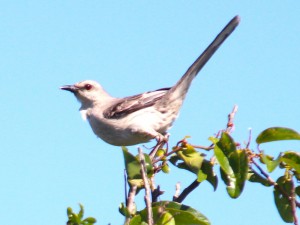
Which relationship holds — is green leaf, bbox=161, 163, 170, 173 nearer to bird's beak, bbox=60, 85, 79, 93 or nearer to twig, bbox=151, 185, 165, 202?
twig, bbox=151, 185, 165, 202

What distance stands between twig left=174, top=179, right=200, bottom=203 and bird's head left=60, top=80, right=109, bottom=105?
17.3ft

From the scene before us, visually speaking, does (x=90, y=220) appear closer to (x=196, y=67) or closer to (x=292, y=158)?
(x=292, y=158)

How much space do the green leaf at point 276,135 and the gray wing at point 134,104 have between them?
4158 millimetres

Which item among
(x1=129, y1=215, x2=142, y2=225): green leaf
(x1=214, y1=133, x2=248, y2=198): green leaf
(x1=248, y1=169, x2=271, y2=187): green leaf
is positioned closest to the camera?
(x1=129, y1=215, x2=142, y2=225): green leaf

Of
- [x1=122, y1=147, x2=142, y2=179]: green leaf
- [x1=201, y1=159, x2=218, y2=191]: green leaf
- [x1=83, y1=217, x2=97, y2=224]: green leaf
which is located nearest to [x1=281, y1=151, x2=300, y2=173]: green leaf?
[x1=201, y1=159, x2=218, y2=191]: green leaf

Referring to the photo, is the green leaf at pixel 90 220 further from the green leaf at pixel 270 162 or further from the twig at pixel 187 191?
the green leaf at pixel 270 162

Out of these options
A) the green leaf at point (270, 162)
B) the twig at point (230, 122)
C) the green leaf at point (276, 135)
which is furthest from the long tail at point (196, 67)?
the green leaf at point (270, 162)

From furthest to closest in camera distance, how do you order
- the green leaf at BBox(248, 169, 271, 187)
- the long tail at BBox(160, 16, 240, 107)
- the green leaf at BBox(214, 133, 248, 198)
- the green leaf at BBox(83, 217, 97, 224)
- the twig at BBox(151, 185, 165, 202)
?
1. the long tail at BBox(160, 16, 240, 107)
2. the twig at BBox(151, 185, 165, 202)
3. the green leaf at BBox(248, 169, 271, 187)
4. the green leaf at BBox(214, 133, 248, 198)
5. the green leaf at BBox(83, 217, 97, 224)

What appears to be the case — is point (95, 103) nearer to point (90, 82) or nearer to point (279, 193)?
point (90, 82)

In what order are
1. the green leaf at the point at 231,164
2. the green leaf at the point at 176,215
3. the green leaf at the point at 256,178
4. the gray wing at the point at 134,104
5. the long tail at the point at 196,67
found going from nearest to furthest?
1. the green leaf at the point at 176,215
2. the green leaf at the point at 231,164
3. the green leaf at the point at 256,178
4. the long tail at the point at 196,67
5. the gray wing at the point at 134,104

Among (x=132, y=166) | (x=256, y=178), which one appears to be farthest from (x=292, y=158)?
(x=132, y=166)

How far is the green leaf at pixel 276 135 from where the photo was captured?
3262 millimetres

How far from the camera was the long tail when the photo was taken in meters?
6.17

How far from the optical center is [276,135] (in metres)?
3.37
